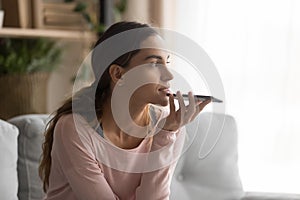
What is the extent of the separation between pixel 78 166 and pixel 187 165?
608 mm

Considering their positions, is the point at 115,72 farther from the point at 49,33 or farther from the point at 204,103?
the point at 49,33

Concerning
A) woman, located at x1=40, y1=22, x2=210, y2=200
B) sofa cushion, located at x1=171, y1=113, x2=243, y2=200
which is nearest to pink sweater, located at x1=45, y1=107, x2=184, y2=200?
woman, located at x1=40, y1=22, x2=210, y2=200

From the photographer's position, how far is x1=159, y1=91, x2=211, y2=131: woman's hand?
4.48 ft

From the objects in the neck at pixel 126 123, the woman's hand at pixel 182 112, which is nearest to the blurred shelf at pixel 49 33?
the neck at pixel 126 123

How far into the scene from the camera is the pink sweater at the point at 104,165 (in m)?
1.41

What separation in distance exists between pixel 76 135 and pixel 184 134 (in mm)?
322

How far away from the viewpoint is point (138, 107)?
1411 mm

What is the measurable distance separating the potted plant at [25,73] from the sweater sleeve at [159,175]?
1.27 m

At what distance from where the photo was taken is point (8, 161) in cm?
174

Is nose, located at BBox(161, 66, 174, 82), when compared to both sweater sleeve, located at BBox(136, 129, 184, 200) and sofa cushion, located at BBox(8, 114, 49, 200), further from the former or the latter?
sofa cushion, located at BBox(8, 114, 49, 200)

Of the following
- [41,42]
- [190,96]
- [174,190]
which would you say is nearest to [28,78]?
[41,42]

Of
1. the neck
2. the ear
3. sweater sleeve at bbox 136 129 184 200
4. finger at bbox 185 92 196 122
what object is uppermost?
the ear

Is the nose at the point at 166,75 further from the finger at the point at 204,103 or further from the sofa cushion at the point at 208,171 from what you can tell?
the sofa cushion at the point at 208,171

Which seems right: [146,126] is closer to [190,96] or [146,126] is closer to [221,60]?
[190,96]
